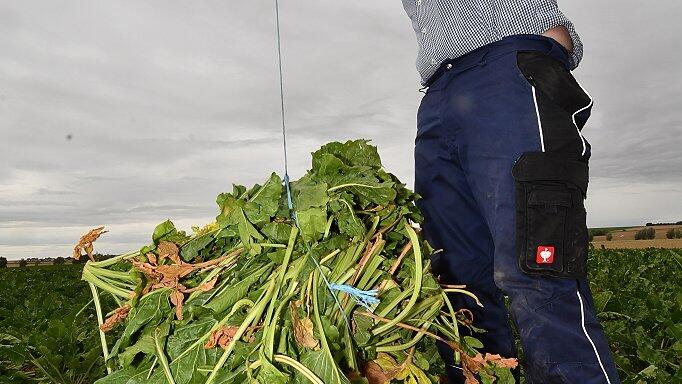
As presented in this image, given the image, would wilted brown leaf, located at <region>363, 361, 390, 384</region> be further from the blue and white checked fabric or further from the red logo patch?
the blue and white checked fabric

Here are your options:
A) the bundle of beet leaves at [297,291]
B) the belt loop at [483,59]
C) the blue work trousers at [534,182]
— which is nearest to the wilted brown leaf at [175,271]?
the bundle of beet leaves at [297,291]

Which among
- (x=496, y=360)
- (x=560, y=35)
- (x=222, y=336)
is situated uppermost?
(x=560, y=35)

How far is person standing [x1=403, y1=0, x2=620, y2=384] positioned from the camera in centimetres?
223

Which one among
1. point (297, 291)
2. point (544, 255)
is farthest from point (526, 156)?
point (297, 291)

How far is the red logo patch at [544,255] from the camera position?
222cm

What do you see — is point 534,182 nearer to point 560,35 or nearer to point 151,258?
point 560,35

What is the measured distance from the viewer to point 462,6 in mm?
2646

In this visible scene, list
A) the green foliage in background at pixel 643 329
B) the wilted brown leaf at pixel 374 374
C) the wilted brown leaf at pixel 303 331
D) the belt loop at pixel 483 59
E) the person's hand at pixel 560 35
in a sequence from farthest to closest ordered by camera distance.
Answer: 1. the green foliage in background at pixel 643 329
2. the person's hand at pixel 560 35
3. the belt loop at pixel 483 59
4. the wilted brown leaf at pixel 374 374
5. the wilted brown leaf at pixel 303 331

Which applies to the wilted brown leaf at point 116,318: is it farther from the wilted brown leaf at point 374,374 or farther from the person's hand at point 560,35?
the person's hand at point 560,35

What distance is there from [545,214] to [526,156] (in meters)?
0.22

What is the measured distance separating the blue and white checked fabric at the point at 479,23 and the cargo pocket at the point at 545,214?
1.91ft

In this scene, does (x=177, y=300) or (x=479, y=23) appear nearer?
(x=177, y=300)

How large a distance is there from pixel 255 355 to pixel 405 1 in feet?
6.99

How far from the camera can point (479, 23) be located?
2568 mm
